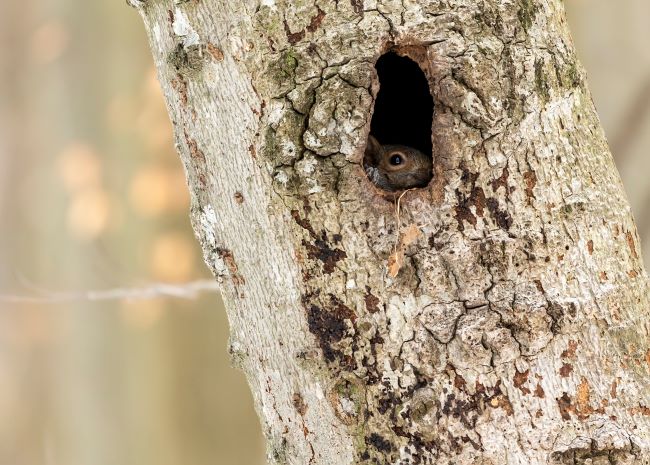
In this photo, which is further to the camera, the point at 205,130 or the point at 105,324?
the point at 105,324

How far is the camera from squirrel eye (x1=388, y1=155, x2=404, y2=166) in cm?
134

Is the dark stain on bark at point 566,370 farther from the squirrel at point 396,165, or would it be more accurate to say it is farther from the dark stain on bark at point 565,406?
the squirrel at point 396,165

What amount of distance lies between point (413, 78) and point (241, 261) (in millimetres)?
668

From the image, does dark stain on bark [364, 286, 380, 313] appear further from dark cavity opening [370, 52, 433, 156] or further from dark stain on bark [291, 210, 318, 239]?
dark cavity opening [370, 52, 433, 156]

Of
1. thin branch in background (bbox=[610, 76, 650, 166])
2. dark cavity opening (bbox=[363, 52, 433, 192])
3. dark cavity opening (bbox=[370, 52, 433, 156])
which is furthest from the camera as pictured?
thin branch in background (bbox=[610, 76, 650, 166])

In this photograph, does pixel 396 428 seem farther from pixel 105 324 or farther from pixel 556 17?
pixel 105 324

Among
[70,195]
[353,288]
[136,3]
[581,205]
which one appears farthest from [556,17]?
[70,195]

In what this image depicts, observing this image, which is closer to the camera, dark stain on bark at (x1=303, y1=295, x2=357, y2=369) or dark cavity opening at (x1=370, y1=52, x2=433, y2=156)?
dark stain on bark at (x1=303, y1=295, x2=357, y2=369)

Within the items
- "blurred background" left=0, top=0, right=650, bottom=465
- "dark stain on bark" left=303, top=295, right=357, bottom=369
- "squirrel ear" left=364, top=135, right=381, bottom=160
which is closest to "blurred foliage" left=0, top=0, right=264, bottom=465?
"blurred background" left=0, top=0, right=650, bottom=465

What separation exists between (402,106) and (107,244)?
1.28 m

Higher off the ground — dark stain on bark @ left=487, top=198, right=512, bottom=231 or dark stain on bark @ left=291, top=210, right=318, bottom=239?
dark stain on bark @ left=291, top=210, right=318, bottom=239

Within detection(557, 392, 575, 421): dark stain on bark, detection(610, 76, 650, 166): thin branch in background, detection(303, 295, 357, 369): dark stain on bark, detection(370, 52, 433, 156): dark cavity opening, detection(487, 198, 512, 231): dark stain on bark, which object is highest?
detection(610, 76, 650, 166): thin branch in background

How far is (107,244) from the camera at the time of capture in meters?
2.44

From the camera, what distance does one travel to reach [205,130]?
3.16 feet
